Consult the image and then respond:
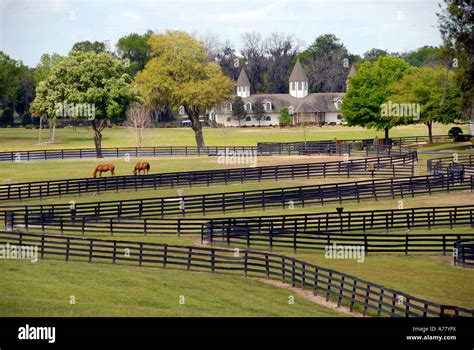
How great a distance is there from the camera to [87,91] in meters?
85.6

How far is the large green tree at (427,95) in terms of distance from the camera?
8455 cm

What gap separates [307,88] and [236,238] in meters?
117

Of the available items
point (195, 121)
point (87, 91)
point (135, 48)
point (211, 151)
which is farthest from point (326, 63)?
point (87, 91)

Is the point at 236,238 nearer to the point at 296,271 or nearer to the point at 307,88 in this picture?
the point at 296,271

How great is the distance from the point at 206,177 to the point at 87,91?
3063 centimetres

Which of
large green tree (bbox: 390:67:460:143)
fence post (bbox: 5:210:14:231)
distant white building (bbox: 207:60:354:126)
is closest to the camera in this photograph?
fence post (bbox: 5:210:14:231)

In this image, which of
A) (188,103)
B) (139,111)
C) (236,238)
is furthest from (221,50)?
(236,238)

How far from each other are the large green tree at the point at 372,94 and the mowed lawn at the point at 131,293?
62752 mm

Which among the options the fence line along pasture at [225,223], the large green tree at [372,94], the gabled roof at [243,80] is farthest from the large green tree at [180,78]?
the gabled roof at [243,80]

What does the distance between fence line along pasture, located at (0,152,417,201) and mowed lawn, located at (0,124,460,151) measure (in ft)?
133

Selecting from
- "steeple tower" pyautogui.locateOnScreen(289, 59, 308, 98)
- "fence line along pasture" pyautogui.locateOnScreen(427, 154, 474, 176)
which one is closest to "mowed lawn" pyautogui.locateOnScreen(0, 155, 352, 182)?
"fence line along pasture" pyautogui.locateOnScreen(427, 154, 474, 176)

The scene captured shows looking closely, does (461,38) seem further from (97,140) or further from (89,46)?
(89,46)

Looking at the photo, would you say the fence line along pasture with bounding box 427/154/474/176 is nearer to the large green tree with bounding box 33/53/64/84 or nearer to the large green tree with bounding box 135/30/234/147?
the large green tree with bounding box 135/30/234/147

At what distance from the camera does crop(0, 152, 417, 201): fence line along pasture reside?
54.1 meters
